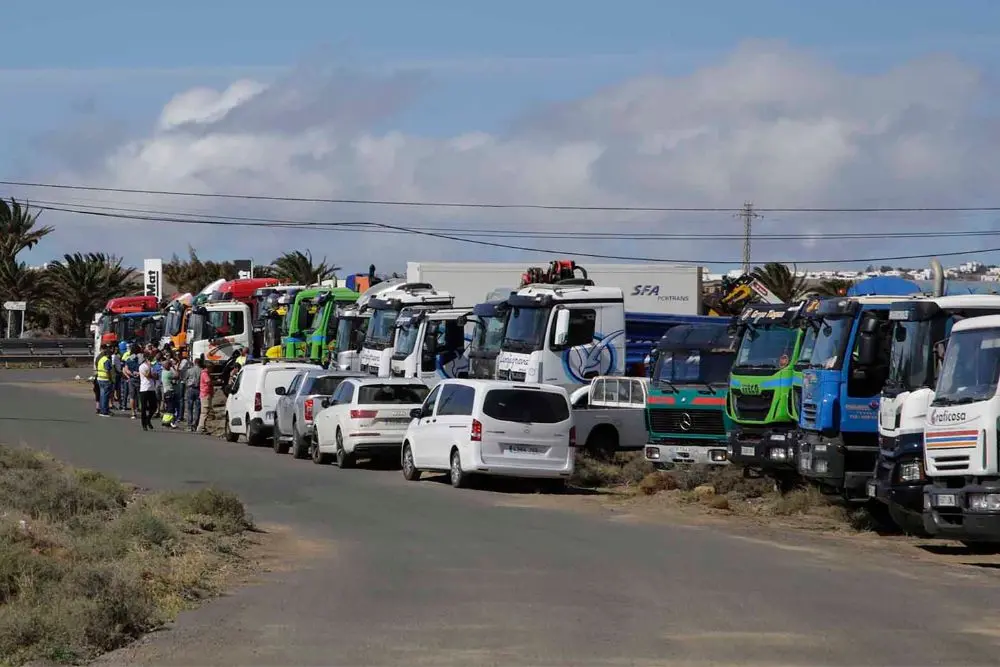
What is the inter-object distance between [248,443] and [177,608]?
2288cm

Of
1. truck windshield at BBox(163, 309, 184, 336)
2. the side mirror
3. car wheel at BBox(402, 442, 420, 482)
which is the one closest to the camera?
car wheel at BBox(402, 442, 420, 482)

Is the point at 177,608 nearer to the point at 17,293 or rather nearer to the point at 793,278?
the point at 793,278

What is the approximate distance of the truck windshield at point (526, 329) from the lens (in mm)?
30047

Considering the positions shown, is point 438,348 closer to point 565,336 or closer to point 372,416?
point 565,336

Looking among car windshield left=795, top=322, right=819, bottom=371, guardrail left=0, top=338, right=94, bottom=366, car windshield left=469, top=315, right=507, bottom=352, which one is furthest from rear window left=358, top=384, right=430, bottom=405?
guardrail left=0, top=338, right=94, bottom=366

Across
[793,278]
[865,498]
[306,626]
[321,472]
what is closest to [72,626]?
[306,626]

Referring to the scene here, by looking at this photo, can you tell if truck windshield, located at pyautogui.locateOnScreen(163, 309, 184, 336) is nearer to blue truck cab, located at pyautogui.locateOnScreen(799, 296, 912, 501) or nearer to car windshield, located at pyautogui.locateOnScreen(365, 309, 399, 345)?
car windshield, located at pyautogui.locateOnScreen(365, 309, 399, 345)

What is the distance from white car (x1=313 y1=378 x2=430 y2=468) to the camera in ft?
89.2

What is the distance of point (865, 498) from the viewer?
1969cm

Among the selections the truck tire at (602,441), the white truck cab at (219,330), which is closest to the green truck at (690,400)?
the truck tire at (602,441)

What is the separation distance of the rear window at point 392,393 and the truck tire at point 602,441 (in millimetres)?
3234

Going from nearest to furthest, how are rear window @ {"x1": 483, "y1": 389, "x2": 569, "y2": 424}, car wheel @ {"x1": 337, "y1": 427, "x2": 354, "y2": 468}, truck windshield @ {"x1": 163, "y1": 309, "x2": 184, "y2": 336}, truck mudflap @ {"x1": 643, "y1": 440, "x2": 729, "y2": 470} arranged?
rear window @ {"x1": 483, "y1": 389, "x2": 569, "y2": 424} < truck mudflap @ {"x1": 643, "y1": 440, "x2": 729, "y2": 470} < car wheel @ {"x1": 337, "y1": 427, "x2": 354, "y2": 468} < truck windshield @ {"x1": 163, "y1": 309, "x2": 184, "y2": 336}

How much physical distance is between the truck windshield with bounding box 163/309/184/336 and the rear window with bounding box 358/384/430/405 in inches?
904

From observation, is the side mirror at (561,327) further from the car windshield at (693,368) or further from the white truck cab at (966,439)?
the white truck cab at (966,439)
